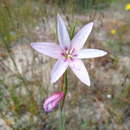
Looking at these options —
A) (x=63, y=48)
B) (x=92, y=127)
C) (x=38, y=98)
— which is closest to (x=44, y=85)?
(x=38, y=98)

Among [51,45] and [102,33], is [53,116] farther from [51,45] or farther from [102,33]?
[102,33]

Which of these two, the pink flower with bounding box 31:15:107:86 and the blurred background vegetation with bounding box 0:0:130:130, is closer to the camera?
the pink flower with bounding box 31:15:107:86

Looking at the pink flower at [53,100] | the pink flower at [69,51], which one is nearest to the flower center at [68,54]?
the pink flower at [69,51]

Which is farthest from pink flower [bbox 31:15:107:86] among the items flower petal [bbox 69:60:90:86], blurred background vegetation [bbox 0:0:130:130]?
blurred background vegetation [bbox 0:0:130:130]

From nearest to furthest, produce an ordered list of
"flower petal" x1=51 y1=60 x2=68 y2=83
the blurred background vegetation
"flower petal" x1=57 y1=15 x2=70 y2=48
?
1. "flower petal" x1=51 y1=60 x2=68 y2=83
2. "flower petal" x1=57 y1=15 x2=70 y2=48
3. the blurred background vegetation

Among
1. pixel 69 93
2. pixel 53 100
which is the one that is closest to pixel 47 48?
pixel 53 100

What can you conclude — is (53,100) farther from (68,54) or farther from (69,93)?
(69,93)

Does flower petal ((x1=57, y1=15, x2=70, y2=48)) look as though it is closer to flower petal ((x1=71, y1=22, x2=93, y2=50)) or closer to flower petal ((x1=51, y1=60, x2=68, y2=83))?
flower petal ((x1=71, y1=22, x2=93, y2=50))

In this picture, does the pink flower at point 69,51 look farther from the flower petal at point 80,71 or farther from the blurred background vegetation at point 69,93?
the blurred background vegetation at point 69,93
